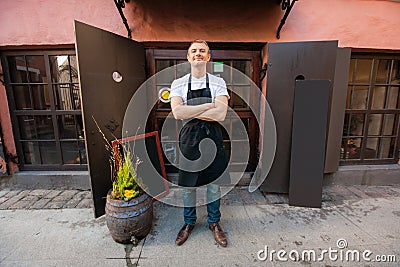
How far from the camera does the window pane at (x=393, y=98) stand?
9.37ft

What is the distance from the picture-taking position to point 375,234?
1932 mm

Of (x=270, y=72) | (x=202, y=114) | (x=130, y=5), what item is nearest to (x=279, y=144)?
(x=270, y=72)

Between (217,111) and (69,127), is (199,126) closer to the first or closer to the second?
(217,111)

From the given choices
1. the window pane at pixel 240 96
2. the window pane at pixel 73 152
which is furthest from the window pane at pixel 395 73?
the window pane at pixel 73 152

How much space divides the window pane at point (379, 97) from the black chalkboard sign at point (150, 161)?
311cm

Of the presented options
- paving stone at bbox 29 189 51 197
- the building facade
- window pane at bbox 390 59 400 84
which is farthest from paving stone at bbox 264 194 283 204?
paving stone at bbox 29 189 51 197

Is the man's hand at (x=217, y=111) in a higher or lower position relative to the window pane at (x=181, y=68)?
lower

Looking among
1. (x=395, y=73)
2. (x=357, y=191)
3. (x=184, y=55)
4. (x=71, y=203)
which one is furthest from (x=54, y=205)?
(x=395, y=73)

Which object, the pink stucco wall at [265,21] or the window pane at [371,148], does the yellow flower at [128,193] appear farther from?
the window pane at [371,148]

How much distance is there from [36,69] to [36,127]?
0.79m

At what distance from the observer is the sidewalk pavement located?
1672mm

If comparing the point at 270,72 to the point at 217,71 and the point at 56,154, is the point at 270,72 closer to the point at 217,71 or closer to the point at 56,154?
the point at 217,71

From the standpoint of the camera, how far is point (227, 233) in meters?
1.96

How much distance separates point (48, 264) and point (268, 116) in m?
2.60
